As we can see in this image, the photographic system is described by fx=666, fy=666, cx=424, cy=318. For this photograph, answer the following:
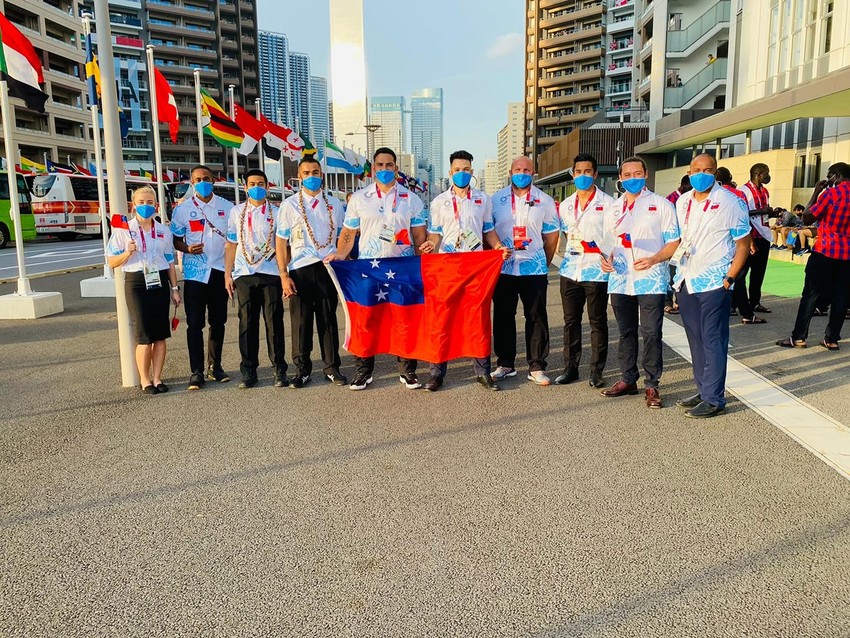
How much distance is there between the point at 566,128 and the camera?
94250 millimetres

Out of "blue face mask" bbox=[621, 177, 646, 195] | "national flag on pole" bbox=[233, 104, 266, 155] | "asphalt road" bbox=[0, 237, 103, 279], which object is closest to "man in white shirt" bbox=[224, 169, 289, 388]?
"blue face mask" bbox=[621, 177, 646, 195]

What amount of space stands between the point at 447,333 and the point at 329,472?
7.86 ft

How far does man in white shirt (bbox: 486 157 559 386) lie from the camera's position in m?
6.47

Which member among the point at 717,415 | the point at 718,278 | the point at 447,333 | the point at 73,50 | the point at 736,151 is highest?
the point at 73,50

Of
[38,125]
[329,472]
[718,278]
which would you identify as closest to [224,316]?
[329,472]

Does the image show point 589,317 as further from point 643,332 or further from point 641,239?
point 641,239

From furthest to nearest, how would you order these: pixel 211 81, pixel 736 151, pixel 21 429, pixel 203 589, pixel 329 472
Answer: pixel 211 81
pixel 736 151
pixel 21 429
pixel 329 472
pixel 203 589

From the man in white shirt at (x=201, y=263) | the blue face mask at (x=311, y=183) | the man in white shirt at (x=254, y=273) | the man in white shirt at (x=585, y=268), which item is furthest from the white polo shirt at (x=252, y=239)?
the man in white shirt at (x=585, y=268)

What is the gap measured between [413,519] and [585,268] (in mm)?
3424

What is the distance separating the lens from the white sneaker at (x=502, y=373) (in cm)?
676

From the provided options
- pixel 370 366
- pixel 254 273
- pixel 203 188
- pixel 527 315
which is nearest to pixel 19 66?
pixel 203 188

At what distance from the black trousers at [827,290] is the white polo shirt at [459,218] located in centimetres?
408

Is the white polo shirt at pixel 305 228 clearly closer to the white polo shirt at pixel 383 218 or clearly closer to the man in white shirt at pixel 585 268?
the white polo shirt at pixel 383 218

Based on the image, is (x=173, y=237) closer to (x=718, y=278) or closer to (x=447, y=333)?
(x=447, y=333)
